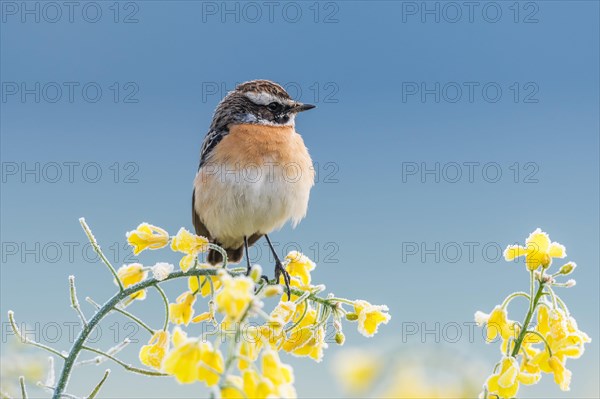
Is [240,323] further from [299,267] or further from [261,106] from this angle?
[261,106]

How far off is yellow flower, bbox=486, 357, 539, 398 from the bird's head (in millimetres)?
2633

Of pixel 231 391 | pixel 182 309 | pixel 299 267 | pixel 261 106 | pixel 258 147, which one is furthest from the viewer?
pixel 261 106

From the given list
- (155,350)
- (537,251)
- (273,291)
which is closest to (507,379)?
(537,251)

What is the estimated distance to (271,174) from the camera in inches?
146

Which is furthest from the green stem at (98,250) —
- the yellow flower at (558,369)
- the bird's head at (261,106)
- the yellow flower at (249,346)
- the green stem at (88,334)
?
the bird's head at (261,106)

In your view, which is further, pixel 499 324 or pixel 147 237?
pixel 147 237

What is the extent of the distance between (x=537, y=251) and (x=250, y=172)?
2.15m

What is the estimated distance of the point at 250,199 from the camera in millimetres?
3604

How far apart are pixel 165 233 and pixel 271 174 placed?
69.9 inches

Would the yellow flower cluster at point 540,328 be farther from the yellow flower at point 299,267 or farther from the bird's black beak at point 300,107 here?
the bird's black beak at point 300,107

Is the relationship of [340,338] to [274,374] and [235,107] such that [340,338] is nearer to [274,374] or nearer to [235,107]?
[274,374]

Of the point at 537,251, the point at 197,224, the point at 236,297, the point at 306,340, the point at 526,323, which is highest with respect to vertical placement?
the point at 236,297

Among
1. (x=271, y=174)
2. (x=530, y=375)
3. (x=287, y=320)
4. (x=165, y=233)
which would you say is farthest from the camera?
(x=271, y=174)

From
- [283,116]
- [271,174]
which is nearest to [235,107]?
[283,116]
